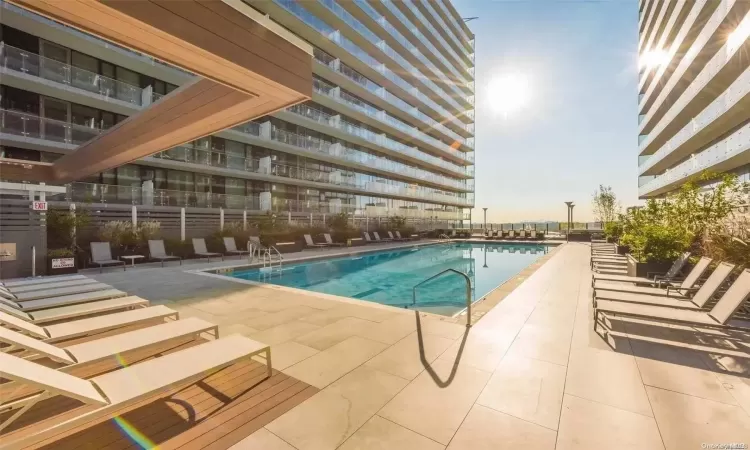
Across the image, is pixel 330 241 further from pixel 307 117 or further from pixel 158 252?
pixel 158 252

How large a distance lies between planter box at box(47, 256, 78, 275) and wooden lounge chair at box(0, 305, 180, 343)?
24.3 ft

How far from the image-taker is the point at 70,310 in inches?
182

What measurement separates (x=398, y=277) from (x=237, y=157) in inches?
539

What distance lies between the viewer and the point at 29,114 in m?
12.5

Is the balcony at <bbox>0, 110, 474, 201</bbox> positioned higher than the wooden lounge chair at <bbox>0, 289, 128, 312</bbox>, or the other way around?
the balcony at <bbox>0, 110, 474, 201</bbox>

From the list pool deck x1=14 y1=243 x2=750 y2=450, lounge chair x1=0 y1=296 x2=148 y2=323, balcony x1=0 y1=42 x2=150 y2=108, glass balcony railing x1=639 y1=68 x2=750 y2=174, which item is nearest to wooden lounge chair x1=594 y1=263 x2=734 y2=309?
pool deck x1=14 y1=243 x2=750 y2=450

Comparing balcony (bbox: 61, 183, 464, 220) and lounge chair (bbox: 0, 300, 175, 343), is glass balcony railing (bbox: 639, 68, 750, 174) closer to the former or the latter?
balcony (bbox: 61, 183, 464, 220)

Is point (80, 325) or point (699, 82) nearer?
point (80, 325)

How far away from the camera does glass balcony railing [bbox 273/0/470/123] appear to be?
69.8ft

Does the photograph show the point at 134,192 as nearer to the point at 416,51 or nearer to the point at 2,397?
the point at 2,397

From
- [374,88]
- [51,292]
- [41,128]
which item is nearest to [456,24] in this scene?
[374,88]

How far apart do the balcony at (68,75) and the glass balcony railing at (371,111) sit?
11206mm

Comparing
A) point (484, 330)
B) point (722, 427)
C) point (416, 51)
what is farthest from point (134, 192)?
point (416, 51)

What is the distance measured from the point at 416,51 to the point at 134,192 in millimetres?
31732
